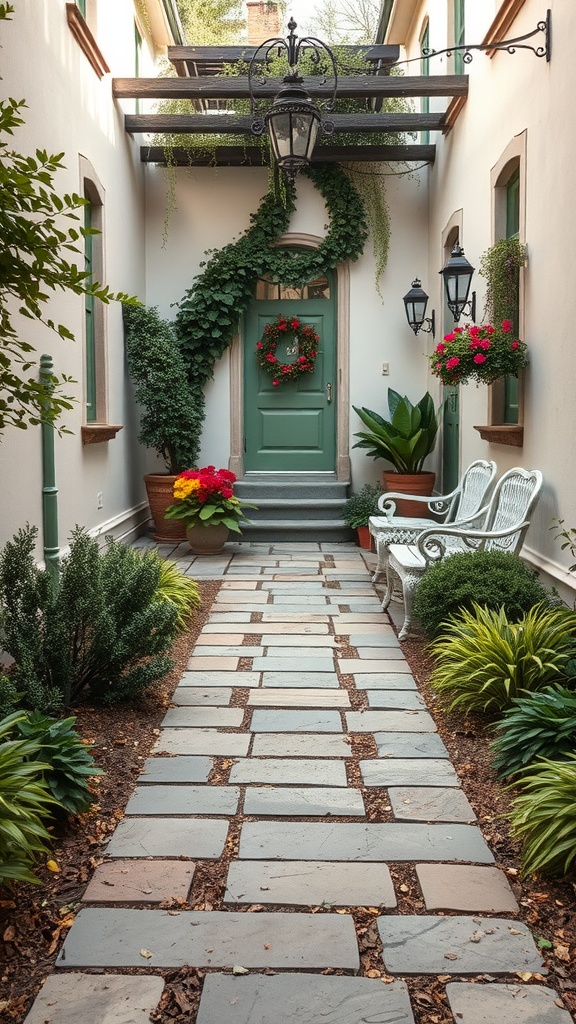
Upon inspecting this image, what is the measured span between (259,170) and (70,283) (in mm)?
7435

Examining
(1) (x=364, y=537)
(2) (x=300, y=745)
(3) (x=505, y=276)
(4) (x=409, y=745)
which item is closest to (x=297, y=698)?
(2) (x=300, y=745)

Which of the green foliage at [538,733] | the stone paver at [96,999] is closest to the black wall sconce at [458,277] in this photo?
the green foliage at [538,733]

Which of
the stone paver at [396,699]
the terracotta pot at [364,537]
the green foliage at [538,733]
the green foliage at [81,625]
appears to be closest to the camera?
the green foliage at [538,733]

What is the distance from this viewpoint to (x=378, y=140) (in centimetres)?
898

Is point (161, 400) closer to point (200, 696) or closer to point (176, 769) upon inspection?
point (200, 696)

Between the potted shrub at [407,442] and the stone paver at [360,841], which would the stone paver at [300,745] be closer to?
the stone paver at [360,841]

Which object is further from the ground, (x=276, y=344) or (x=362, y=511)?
(x=276, y=344)

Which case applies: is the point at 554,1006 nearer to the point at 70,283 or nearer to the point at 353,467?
the point at 70,283

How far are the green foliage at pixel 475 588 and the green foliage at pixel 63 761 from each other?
6.81ft

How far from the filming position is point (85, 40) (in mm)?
6285

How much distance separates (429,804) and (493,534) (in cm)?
223

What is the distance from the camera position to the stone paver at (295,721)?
3664 millimetres

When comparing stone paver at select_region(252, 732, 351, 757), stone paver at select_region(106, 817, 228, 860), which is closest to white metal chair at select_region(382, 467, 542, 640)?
stone paver at select_region(252, 732, 351, 757)

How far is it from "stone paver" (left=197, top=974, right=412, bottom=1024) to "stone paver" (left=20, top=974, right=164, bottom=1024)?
0.40 feet
